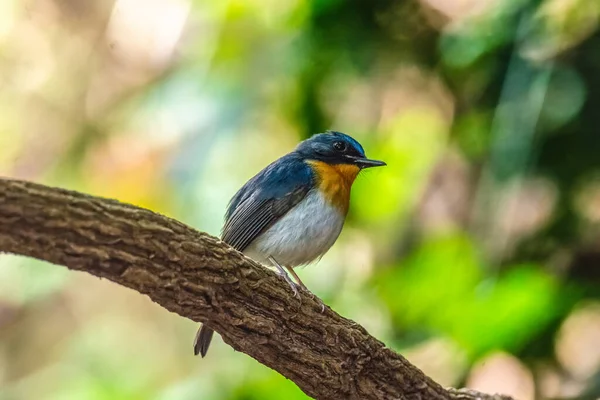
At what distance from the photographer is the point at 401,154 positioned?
4.59m

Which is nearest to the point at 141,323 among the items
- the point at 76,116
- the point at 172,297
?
the point at 76,116

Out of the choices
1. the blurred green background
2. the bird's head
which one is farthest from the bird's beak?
the blurred green background

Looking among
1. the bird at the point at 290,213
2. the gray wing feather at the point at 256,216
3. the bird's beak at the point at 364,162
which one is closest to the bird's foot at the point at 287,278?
the bird at the point at 290,213

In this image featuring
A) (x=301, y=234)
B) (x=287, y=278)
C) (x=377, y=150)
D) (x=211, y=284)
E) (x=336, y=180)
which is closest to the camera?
(x=211, y=284)

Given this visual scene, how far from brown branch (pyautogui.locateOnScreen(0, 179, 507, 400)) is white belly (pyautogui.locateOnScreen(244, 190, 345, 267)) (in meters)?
0.70

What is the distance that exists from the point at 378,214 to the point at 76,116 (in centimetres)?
240

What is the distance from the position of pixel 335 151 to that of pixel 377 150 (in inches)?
26.8

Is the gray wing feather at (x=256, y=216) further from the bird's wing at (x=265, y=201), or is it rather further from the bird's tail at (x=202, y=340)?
the bird's tail at (x=202, y=340)

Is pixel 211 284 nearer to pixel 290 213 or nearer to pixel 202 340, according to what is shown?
pixel 202 340

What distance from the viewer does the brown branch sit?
2.03 meters

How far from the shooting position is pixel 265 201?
11.9ft

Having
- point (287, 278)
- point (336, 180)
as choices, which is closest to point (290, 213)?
point (336, 180)

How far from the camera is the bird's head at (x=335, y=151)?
12.8 feet

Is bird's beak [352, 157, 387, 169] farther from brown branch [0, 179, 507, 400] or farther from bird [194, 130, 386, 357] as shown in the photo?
brown branch [0, 179, 507, 400]
